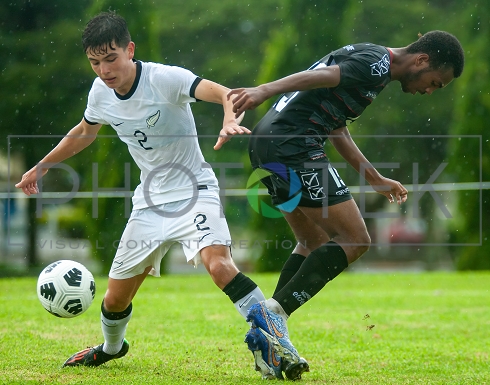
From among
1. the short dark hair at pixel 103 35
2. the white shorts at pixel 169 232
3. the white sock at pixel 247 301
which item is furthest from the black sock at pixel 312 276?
the short dark hair at pixel 103 35

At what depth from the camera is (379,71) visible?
12.9ft

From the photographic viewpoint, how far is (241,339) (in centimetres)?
571

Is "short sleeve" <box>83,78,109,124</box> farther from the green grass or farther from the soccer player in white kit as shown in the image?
the green grass

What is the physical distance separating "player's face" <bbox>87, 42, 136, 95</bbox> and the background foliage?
8.06m

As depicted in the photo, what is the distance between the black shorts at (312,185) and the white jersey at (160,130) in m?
0.50

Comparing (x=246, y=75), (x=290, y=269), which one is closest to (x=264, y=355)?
(x=290, y=269)

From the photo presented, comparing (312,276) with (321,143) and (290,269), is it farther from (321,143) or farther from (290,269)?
(321,143)

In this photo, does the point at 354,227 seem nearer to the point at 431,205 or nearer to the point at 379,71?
the point at 379,71

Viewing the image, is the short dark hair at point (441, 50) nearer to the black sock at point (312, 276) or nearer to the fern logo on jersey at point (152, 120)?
the black sock at point (312, 276)

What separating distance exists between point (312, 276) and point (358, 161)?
0.95 m

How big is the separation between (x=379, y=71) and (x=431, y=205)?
16292 millimetres

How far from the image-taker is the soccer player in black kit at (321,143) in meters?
3.85

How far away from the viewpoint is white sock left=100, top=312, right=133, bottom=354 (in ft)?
14.5

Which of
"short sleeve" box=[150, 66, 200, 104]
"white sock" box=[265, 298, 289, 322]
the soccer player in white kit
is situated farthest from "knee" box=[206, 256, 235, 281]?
"short sleeve" box=[150, 66, 200, 104]
